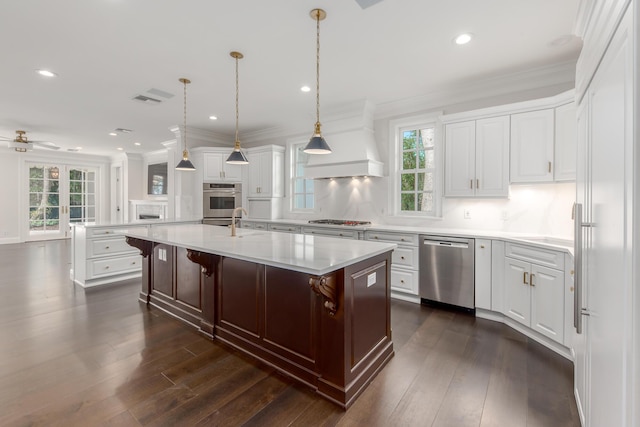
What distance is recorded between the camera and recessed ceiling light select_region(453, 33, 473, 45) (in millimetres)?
2677

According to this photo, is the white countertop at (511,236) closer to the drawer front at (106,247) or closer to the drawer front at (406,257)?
the drawer front at (406,257)

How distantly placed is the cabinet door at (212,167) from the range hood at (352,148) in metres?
2.35

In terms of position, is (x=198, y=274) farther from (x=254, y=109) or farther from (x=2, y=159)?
(x=2, y=159)

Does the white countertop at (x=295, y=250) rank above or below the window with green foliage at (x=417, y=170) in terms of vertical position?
below

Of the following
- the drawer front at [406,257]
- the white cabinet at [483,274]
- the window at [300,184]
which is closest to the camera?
the white cabinet at [483,274]

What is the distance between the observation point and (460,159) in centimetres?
369

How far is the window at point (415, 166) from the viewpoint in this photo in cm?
425

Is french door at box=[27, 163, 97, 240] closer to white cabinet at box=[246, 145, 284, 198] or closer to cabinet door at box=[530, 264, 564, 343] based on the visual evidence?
white cabinet at box=[246, 145, 284, 198]

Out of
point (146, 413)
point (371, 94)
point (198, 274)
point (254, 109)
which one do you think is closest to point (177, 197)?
point (254, 109)

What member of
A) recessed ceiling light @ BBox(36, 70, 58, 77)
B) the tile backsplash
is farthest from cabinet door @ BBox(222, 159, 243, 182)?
recessed ceiling light @ BBox(36, 70, 58, 77)

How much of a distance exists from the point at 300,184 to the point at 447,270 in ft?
11.1

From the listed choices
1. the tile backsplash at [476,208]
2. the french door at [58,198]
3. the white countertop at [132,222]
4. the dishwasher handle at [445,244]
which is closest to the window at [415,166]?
the tile backsplash at [476,208]

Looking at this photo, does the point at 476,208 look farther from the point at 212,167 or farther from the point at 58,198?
the point at 58,198

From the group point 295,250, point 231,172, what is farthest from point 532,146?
point 231,172
